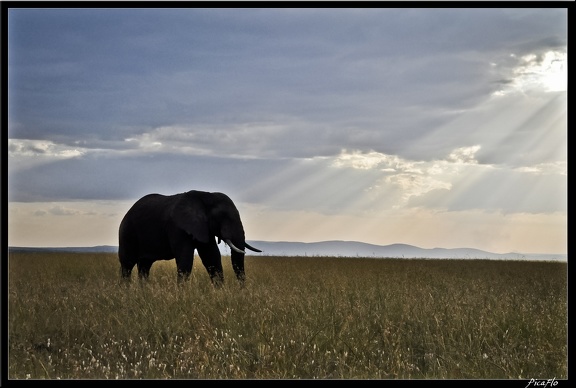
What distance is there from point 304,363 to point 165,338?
1637 millimetres

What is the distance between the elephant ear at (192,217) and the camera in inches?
479

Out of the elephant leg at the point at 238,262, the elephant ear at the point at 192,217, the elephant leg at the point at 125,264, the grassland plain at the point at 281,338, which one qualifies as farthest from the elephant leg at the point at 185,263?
the grassland plain at the point at 281,338

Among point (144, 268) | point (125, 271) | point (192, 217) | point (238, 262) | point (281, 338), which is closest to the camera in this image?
point (281, 338)

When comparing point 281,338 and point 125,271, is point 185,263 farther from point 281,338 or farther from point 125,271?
point 281,338

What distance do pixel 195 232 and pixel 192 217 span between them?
0.35 meters

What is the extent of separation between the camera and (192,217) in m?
12.3

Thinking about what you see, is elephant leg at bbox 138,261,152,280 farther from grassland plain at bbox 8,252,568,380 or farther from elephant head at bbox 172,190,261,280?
grassland plain at bbox 8,252,568,380

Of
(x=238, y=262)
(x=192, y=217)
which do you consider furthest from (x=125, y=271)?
(x=238, y=262)

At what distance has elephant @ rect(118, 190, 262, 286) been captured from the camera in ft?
39.9

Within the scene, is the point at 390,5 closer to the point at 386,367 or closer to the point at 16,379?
the point at 386,367

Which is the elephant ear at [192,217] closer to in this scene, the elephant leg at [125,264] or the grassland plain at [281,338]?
the elephant leg at [125,264]

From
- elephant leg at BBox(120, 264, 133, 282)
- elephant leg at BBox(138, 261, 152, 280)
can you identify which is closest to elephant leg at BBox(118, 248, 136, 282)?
elephant leg at BBox(120, 264, 133, 282)

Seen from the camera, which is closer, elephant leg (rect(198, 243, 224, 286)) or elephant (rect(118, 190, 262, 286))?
elephant (rect(118, 190, 262, 286))
